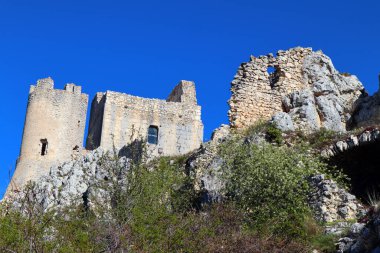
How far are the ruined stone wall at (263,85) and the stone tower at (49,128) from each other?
12.8 m

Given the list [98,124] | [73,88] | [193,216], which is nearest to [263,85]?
[98,124]

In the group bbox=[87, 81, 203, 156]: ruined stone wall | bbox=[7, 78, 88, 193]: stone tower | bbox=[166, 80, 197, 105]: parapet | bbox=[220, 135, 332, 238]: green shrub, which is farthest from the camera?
bbox=[166, 80, 197, 105]: parapet

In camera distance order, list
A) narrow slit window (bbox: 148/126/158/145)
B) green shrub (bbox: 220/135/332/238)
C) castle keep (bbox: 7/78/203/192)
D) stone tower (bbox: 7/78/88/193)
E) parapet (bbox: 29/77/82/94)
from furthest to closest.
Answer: parapet (bbox: 29/77/82/94), stone tower (bbox: 7/78/88/193), narrow slit window (bbox: 148/126/158/145), castle keep (bbox: 7/78/203/192), green shrub (bbox: 220/135/332/238)

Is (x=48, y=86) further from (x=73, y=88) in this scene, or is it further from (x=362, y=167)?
(x=362, y=167)

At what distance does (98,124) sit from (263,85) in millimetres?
11221

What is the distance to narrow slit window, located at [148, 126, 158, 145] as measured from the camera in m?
32.3

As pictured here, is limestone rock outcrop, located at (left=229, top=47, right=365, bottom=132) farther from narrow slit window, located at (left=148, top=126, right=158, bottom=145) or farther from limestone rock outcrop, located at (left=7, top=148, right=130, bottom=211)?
narrow slit window, located at (left=148, top=126, right=158, bottom=145)

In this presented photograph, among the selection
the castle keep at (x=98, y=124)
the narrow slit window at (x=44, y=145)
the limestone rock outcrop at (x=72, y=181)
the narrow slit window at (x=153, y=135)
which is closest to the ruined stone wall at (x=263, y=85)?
the limestone rock outcrop at (x=72, y=181)

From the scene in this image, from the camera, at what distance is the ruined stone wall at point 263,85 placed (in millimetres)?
24266

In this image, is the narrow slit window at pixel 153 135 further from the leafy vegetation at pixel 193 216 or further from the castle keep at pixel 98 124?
the leafy vegetation at pixel 193 216

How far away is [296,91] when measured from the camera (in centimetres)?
2544

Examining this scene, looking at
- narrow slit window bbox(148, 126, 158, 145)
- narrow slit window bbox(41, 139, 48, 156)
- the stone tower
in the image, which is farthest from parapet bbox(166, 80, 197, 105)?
narrow slit window bbox(41, 139, 48, 156)

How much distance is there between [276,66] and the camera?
2595 centimetres

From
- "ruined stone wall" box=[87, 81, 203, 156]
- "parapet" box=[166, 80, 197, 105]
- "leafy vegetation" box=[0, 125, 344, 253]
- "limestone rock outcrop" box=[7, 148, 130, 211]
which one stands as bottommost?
"leafy vegetation" box=[0, 125, 344, 253]
